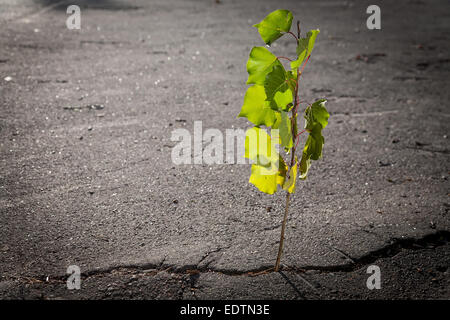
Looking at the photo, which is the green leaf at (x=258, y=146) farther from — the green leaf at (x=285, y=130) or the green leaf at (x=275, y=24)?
the green leaf at (x=275, y=24)

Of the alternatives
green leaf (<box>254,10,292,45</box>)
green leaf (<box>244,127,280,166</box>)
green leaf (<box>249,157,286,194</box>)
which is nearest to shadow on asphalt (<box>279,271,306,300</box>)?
green leaf (<box>249,157,286,194</box>)

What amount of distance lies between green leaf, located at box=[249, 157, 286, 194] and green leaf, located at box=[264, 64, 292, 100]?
0.34 meters

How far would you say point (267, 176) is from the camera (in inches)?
71.8

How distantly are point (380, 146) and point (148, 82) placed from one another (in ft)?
8.76

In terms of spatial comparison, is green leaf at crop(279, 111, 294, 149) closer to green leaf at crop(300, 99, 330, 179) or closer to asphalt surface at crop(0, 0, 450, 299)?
green leaf at crop(300, 99, 330, 179)

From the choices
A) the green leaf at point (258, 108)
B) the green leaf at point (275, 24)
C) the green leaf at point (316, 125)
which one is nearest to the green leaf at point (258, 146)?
the green leaf at point (258, 108)

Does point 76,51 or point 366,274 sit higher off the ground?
point 76,51

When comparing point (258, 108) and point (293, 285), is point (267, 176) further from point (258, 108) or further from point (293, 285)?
point (293, 285)

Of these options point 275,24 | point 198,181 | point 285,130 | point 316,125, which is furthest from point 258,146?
point 198,181

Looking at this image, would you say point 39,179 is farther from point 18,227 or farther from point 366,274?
point 366,274

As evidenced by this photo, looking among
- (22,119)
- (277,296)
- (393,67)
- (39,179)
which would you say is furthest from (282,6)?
(277,296)

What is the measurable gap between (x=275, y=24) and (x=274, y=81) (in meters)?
A: 0.23

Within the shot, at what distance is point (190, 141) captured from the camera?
3447 millimetres
